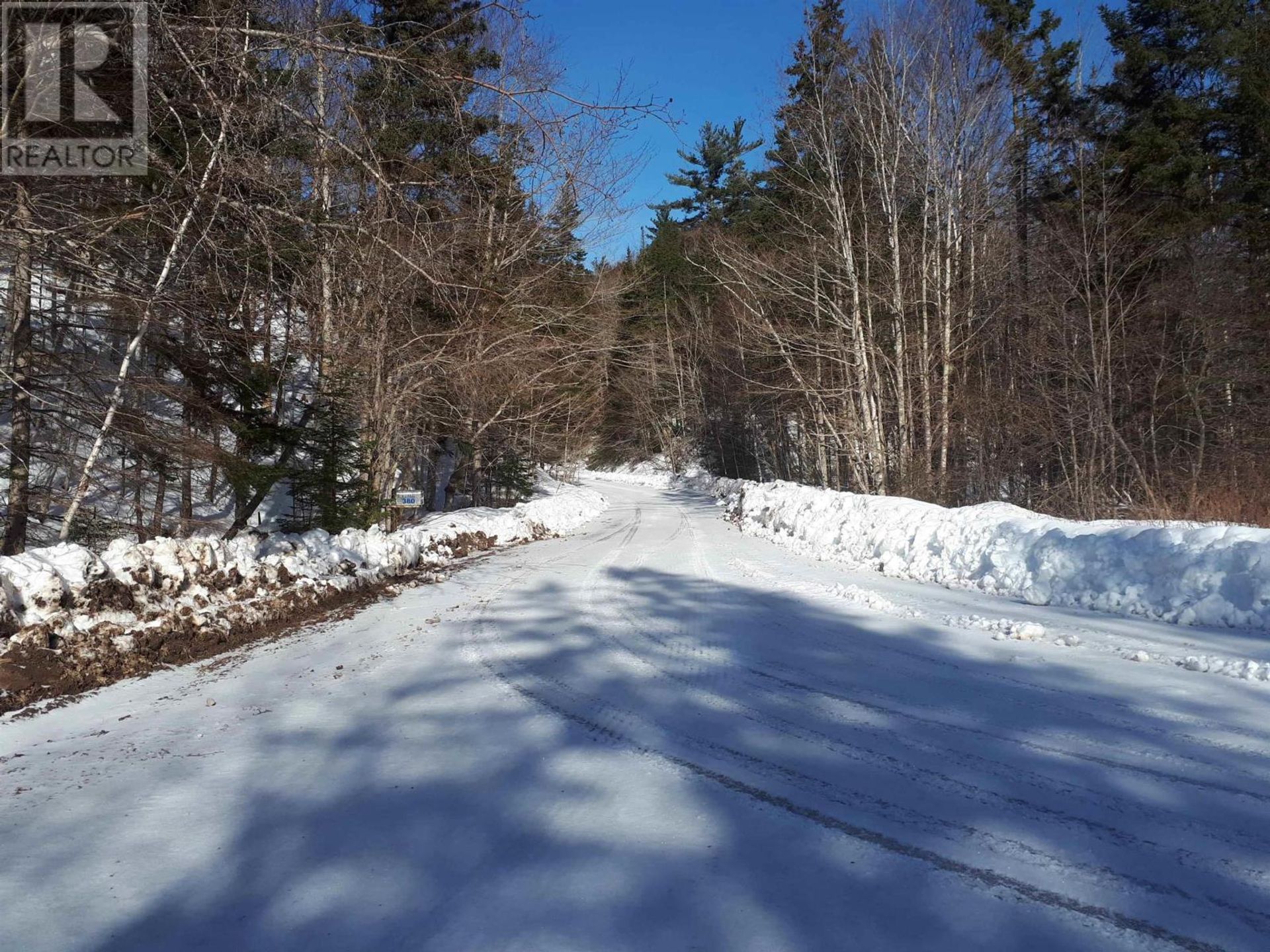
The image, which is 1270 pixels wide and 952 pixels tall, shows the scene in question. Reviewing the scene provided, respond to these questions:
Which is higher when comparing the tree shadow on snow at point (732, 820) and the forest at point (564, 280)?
the forest at point (564, 280)

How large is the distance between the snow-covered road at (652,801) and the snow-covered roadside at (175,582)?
686 millimetres

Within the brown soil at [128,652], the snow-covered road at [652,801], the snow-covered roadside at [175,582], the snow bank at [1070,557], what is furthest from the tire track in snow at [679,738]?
the snow bank at [1070,557]

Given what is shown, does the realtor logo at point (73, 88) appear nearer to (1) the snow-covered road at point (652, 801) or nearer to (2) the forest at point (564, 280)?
(2) the forest at point (564, 280)

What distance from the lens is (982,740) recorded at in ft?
13.6

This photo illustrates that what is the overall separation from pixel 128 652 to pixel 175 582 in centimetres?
97

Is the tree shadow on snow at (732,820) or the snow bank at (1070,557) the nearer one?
the tree shadow on snow at (732,820)

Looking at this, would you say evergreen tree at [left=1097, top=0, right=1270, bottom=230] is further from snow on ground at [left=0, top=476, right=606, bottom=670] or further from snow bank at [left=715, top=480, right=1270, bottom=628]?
snow on ground at [left=0, top=476, right=606, bottom=670]

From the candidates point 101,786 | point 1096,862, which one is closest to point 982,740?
point 1096,862

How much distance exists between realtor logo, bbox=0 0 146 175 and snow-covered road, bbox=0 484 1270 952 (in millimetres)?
3713

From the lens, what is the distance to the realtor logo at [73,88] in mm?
4492

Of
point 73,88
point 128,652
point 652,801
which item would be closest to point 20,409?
point 128,652

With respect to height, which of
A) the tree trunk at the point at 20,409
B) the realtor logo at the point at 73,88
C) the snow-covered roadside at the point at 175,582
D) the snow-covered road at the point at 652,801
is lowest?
the snow-covered road at the point at 652,801

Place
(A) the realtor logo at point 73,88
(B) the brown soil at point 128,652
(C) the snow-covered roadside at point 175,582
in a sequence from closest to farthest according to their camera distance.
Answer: (A) the realtor logo at point 73,88 → (B) the brown soil at point 128,652 → (C) the snow-covered roadside at point 175,582

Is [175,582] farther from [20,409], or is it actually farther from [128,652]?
[20,409]
